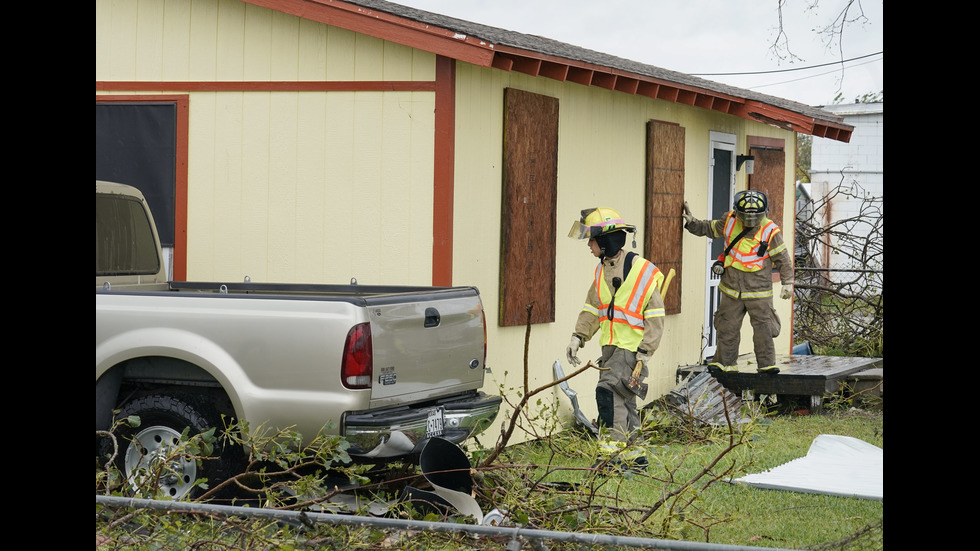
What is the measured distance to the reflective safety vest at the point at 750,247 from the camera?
11.3 m

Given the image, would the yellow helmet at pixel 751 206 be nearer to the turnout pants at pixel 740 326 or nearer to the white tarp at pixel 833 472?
the turnout pants at pixel 740 326

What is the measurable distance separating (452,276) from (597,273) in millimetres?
1095

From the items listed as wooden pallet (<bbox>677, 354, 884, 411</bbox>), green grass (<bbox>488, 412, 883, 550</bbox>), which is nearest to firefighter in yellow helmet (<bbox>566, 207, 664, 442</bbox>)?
green grass (<bbox>488, 412, 883, 550</bbox>)

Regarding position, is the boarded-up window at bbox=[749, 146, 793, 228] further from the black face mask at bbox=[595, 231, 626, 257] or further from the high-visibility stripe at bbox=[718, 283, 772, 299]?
the black face mask at bbox=[595, 231, 626, 257]

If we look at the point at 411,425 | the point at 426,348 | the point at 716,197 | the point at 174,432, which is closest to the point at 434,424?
the point at 411,425

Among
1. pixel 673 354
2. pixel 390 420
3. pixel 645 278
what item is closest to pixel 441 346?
pixel 390 420

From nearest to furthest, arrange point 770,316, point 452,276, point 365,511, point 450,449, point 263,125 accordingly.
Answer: point 365,511 < point 450,449 < point 452,276 < point 263,125 < point 770,316

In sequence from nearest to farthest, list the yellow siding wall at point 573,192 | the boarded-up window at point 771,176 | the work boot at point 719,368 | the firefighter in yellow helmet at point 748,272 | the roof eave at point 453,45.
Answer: the roof eave at point 453,45, the yellow siding wall at point 573,192, the firefighter in yellow helmet at point 748,272, the work boot at point 719,368, the boarded-up window at point 771,176

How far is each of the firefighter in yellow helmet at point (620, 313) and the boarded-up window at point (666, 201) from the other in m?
2.96

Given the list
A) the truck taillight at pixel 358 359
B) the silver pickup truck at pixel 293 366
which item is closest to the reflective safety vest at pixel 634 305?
the silver pickup truck at pixel 293 366

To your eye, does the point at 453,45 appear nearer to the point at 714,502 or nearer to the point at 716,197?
the point at 714,502

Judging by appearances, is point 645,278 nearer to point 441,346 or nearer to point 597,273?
point 597,273

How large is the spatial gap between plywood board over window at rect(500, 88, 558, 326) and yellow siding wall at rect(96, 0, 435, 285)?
933 millimetres

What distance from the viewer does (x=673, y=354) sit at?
1188cm
